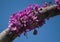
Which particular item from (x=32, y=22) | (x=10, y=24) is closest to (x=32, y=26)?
(x=32, y=22)

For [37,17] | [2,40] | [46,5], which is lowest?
[2,40]

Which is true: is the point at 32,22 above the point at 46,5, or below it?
below

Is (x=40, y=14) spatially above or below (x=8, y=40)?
above

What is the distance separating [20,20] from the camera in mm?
813

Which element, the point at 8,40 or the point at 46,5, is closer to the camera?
the point at 8,40

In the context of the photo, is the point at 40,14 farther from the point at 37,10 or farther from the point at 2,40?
the point at 2,40

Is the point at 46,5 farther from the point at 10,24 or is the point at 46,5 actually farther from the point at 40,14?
the point at 10,24

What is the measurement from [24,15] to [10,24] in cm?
10

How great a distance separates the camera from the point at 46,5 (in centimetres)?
87

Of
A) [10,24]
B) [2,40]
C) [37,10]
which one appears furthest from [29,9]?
[2,40]

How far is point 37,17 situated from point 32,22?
0.15ft

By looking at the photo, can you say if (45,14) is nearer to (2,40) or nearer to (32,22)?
(32,22)

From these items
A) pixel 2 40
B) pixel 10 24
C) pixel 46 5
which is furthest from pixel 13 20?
pixel 46 5

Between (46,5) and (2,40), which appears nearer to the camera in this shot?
(2,40)
